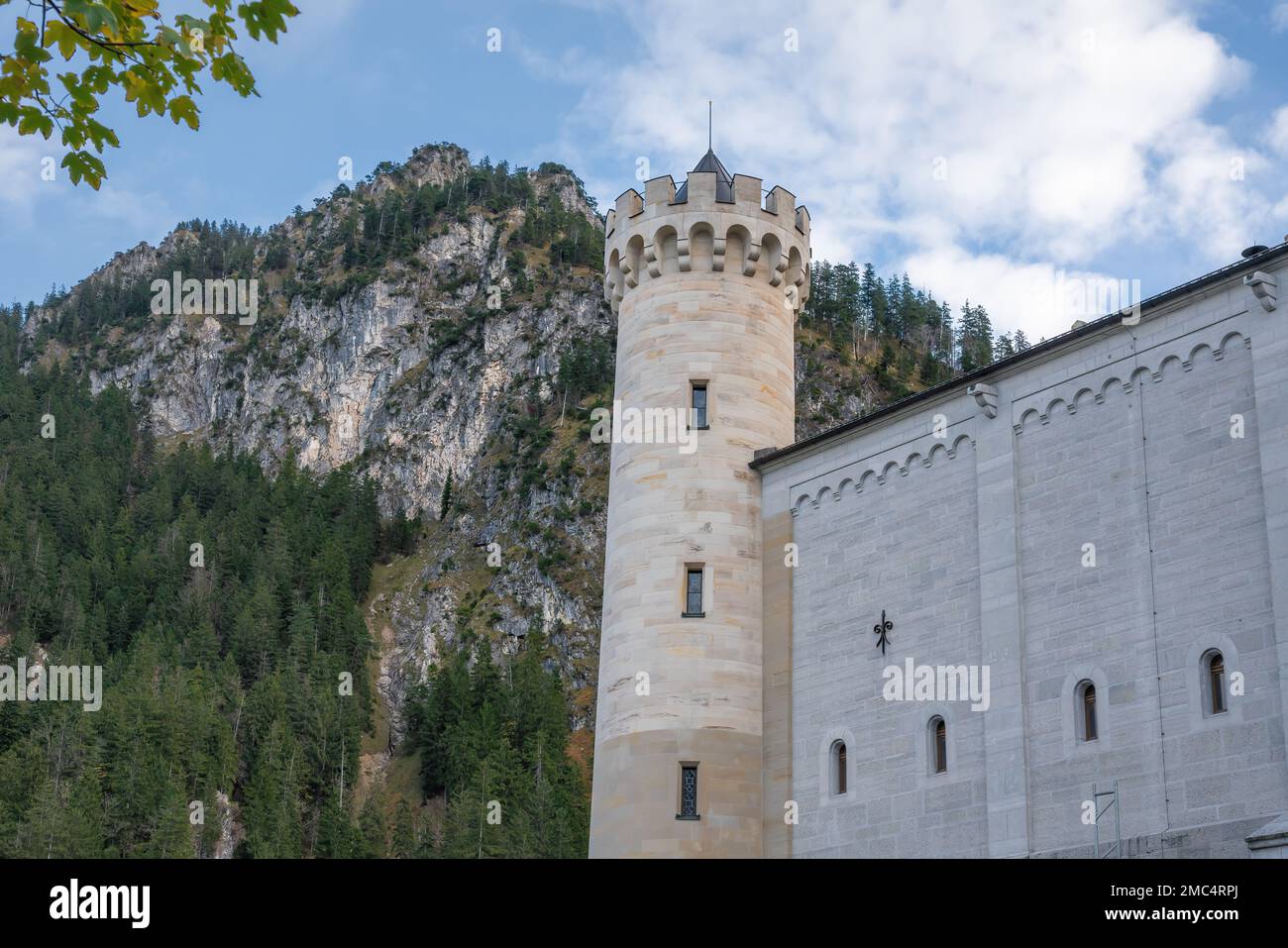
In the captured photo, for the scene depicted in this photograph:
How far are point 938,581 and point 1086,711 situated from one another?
397 cm

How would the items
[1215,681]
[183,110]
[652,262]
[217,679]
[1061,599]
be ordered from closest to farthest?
[183,110] < [1215,681] < [1061,599] < [652,262] < [217,679]

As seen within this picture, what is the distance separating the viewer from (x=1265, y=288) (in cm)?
2322

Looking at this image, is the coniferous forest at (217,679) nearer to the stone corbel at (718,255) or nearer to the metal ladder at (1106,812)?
the stone corbel at (718,255)

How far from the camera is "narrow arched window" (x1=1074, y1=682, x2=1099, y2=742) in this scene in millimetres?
24203

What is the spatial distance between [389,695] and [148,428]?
239 ft

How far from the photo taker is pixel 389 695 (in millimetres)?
144000

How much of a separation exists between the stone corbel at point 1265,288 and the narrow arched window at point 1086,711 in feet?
20.5

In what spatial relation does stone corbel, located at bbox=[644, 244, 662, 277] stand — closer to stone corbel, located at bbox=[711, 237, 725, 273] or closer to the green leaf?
stone corbel, located at bbox=[711, 237, 725, 273]

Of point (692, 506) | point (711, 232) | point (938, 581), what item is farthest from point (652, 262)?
point (938, 581)

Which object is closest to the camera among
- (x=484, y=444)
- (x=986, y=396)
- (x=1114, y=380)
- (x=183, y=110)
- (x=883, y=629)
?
(x=183, y=110)

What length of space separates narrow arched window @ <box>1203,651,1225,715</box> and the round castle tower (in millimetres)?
9493

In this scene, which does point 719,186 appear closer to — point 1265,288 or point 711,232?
point 711,232
